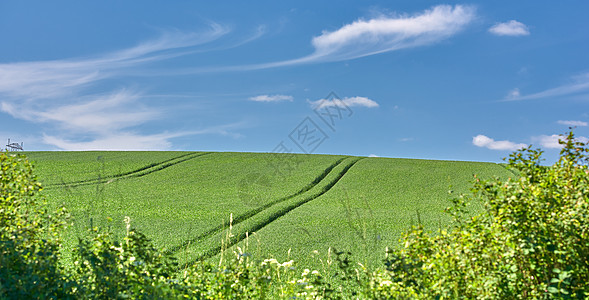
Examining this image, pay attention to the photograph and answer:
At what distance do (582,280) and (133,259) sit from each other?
4.95m

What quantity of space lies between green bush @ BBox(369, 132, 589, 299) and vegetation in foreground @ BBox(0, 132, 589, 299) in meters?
0.01

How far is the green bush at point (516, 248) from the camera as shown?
187 inches

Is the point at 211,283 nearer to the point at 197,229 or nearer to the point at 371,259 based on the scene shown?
the point at 371,259

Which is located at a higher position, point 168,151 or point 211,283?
point 168,151

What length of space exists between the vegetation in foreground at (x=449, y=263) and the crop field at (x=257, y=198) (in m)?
0.99

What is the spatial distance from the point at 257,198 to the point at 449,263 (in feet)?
57.0

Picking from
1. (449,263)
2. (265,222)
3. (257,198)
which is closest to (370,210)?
(449,263)

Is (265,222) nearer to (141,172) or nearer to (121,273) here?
(121,273)

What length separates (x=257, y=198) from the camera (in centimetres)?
2212

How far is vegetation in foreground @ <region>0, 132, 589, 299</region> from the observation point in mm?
4594

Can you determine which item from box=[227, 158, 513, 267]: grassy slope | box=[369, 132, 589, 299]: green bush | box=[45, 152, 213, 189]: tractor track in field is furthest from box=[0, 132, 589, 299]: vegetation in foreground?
box=[45, 152, 213, 189]: tractor track in field

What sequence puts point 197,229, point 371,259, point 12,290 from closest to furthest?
1. point 12,290
2. point 371,259
3. point 197,229

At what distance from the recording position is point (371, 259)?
38.7 ft

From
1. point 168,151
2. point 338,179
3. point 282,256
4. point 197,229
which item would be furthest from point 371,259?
point 168,151
